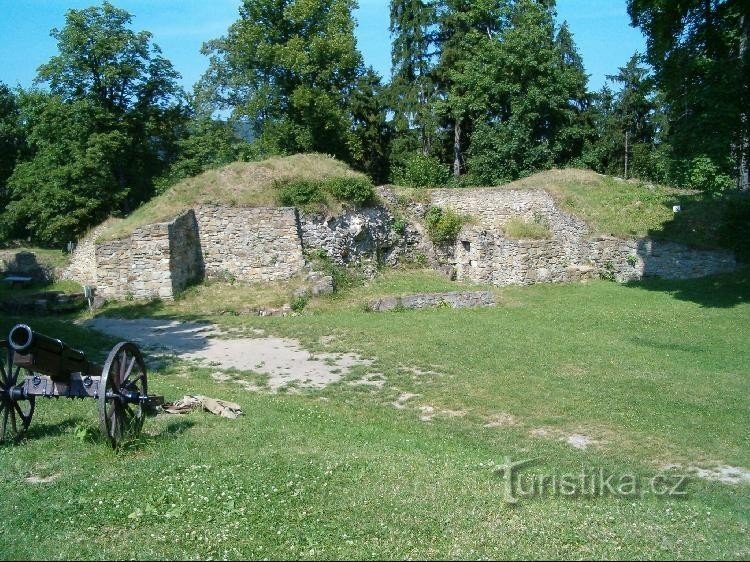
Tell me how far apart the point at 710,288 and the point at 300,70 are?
1817 centimetres

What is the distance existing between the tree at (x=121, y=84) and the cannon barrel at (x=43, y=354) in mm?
20143

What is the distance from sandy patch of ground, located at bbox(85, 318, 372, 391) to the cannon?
383cm

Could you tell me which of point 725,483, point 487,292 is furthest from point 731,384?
point 487,292

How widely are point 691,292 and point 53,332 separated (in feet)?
49.8

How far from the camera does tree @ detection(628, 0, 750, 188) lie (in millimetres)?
14234

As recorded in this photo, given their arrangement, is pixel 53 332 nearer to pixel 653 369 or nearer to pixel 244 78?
pixel 653 369

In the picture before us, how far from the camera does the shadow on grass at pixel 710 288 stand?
50.9 feet

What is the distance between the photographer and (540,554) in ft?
13.4

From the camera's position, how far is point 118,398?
610 cm

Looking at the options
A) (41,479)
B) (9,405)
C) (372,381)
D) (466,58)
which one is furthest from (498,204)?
(41,479)

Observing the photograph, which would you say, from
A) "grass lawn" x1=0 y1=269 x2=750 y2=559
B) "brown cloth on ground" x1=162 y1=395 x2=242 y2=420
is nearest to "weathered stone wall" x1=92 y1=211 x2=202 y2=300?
"grass lawn" x1=0 y1=269 x2=750 y2=559

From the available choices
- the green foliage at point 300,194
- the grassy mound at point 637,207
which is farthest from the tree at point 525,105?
the green foliage at point 300,194

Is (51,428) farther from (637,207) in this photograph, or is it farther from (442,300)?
(637,207)

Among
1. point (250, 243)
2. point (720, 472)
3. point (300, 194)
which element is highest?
point (300, 194)
